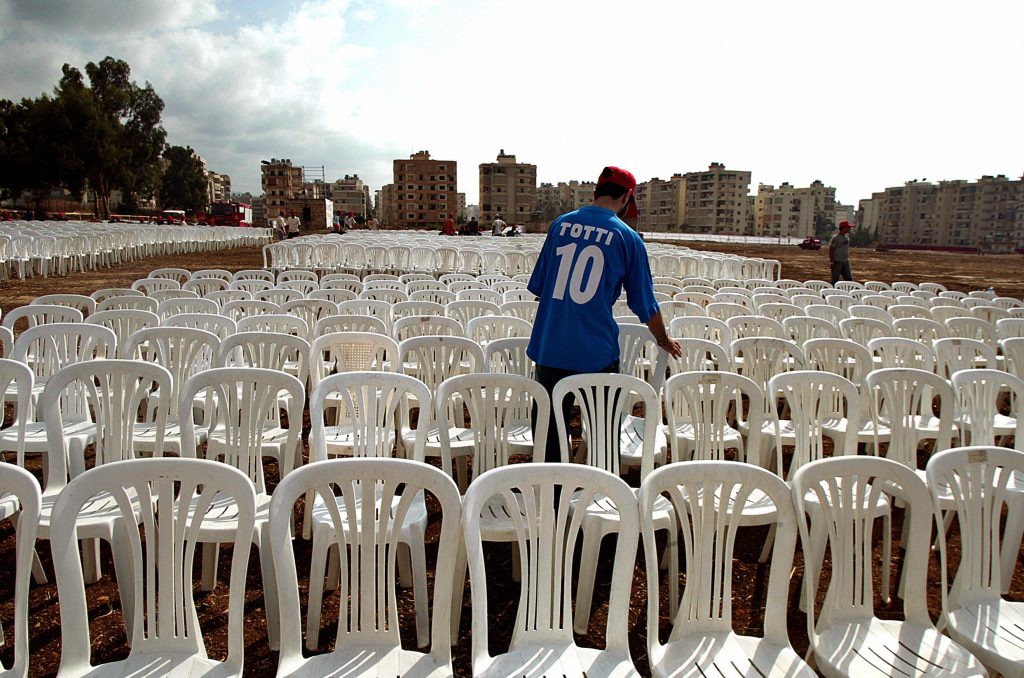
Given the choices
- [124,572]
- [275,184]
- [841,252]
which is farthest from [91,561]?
[275,184]

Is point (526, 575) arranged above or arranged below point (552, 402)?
below

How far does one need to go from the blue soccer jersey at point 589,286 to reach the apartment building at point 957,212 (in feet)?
363

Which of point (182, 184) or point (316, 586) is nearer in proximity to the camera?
point (316, 586)

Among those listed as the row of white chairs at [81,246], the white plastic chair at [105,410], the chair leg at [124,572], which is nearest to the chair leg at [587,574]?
the chair leg at [124,572]

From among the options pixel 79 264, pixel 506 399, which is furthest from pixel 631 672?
pixel 79 264

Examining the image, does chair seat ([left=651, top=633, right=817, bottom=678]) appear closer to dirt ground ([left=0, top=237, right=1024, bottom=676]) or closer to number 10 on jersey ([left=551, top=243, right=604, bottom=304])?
dirt ground ([left=0, top=237, right=1024, bottom=676])

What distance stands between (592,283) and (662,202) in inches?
5508

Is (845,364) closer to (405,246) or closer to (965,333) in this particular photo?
(965,333)

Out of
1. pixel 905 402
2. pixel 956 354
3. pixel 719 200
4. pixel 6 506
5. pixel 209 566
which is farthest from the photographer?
pixel 719 200

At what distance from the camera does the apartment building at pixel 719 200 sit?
417 ft

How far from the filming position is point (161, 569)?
195cm

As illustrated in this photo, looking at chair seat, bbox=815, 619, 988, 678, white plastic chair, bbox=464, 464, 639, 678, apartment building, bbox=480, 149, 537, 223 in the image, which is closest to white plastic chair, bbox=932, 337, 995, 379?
chair seat, bbox=815, 619, 988, 678

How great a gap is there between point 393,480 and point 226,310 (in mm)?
4173

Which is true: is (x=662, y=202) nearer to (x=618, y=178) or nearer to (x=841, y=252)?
(x=841, y=252)
